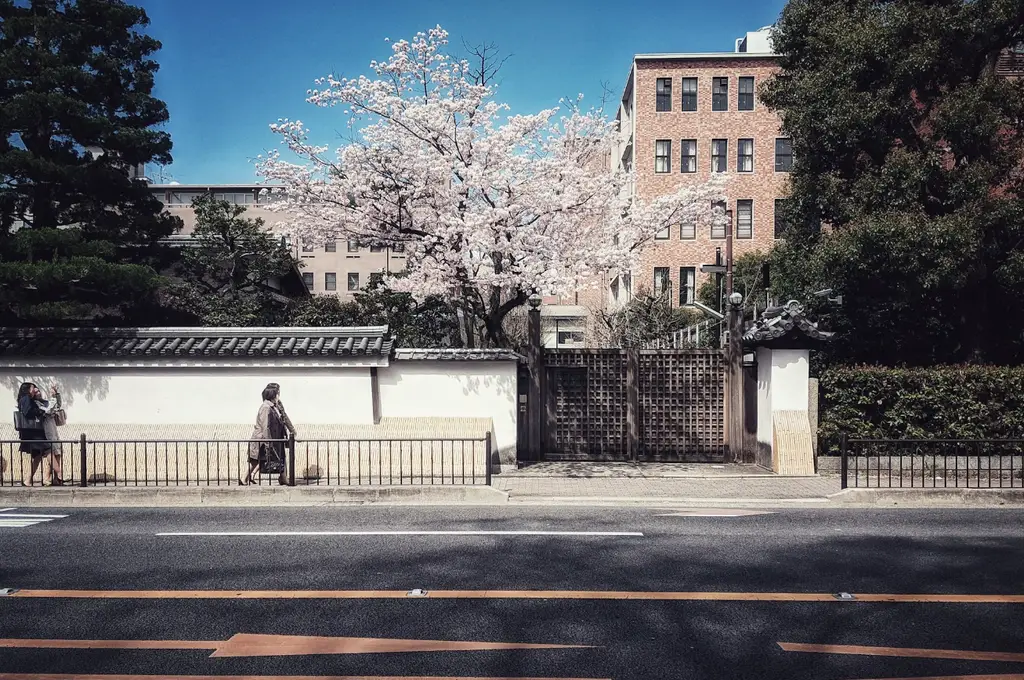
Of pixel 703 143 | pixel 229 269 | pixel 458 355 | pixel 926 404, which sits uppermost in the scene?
pixel 703 143

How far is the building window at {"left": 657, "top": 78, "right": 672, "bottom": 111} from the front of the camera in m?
44.2

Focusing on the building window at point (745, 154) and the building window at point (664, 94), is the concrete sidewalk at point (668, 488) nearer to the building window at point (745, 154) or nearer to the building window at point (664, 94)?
the building window at point (745, 154)

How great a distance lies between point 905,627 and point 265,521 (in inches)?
307

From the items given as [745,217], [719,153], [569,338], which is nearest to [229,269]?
[569,338]

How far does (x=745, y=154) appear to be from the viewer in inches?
1741

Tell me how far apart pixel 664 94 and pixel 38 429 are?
A: 124 ft

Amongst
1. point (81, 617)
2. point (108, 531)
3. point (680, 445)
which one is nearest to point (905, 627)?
point (81, 617)

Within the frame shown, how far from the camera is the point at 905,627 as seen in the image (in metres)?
6.19

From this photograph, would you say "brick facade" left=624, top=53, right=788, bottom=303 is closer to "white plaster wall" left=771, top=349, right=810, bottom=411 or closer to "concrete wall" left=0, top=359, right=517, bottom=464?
"white plaster wall" left=771, top=349, right=810, bottom=411

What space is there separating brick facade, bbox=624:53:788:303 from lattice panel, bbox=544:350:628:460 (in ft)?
91.7

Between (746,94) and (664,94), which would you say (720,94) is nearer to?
(746,94)

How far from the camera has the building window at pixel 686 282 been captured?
4388 centimetres

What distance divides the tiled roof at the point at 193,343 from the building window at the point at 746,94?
33.9 metres

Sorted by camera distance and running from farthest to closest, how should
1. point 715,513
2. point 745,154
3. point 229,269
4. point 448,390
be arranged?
point 745,154 → point 229,269 → point 448,390 → point 715,513
